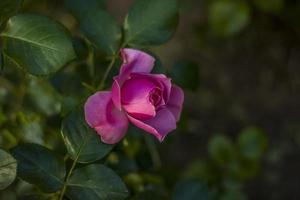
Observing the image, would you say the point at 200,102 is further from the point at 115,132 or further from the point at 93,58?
the point at 115,132

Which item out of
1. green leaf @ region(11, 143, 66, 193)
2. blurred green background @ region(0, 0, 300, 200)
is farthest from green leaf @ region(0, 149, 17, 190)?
blurred green background @ region(0, 0, 300, 200)

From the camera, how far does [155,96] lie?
0.86 m

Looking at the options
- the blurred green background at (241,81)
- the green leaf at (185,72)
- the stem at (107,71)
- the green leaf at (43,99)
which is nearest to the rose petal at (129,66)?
the stem at (107,71)

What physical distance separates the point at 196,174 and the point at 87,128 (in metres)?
1.02

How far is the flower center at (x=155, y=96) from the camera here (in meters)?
0.85

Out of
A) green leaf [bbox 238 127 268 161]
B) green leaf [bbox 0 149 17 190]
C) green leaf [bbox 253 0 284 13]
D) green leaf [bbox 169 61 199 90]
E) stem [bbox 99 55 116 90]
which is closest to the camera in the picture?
green leaf [bbox 0 149 17 190]

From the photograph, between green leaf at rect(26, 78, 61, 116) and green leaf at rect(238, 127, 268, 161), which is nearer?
green leaf at rect(26, 78, 61, 116)

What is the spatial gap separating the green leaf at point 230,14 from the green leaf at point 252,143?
81 centimetres

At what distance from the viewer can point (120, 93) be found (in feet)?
2.81

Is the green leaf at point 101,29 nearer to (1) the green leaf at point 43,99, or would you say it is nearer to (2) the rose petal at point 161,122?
(2) the rose petal at point 161,122

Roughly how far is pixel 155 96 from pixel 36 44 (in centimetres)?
16

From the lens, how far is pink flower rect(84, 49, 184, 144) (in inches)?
33.4

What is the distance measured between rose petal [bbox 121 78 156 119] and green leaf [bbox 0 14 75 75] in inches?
3.2

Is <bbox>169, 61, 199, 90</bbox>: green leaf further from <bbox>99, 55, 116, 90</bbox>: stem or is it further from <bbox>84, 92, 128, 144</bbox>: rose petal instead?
<bbox>84, 92, 128, 144</bbox>: rose petal
